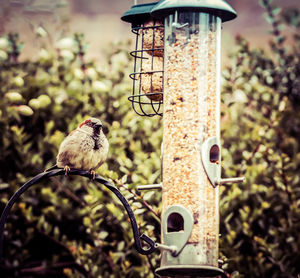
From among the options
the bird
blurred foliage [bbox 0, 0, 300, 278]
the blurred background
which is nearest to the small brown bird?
the bird

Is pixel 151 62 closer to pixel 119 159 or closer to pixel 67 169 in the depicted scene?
pixel 67 169

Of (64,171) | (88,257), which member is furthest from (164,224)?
(88,257)

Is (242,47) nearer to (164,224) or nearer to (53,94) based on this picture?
(53,94)

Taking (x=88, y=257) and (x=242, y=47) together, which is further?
(x=242, y=47)

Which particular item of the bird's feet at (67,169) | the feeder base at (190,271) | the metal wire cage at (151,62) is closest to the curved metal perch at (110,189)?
the bird's feet at (67,169)

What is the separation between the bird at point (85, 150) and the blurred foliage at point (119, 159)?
108 centimetres

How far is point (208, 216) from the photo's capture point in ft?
14.8

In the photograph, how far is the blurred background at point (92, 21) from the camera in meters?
6.95

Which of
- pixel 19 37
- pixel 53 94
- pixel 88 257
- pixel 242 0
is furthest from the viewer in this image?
pixel 242 0

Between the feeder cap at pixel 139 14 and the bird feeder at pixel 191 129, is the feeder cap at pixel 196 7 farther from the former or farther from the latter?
the feeder cap at pixel 139 14

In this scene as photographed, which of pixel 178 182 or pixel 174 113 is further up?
pixel 174 113

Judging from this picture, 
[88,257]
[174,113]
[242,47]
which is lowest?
[88,257]

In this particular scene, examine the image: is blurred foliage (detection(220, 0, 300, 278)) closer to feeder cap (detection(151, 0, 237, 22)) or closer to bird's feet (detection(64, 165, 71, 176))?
bird's feet (detection(64, 165, 71, 176))

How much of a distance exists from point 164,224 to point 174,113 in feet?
2.39
